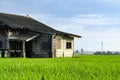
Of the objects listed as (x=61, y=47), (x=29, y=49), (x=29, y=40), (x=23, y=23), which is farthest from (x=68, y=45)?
(x=23, y=23)

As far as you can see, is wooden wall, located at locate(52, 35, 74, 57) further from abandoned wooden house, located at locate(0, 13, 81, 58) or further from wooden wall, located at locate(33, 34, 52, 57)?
wooden wall, located at locate(33, 34, 52, 57)

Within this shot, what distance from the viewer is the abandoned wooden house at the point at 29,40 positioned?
34722 mm

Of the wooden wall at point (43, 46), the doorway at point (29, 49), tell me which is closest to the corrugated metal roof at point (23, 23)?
the wooden wall at point (43, 46)

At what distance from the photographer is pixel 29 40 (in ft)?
122

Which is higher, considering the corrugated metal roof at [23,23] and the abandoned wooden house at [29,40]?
the corrugated metal roof at [23,23]

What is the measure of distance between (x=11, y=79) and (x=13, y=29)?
28.8 m

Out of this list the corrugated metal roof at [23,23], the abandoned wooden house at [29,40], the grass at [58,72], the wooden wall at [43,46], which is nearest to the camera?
the grass at [58,72]

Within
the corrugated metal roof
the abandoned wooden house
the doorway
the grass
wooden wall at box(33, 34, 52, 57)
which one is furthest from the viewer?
the doorway

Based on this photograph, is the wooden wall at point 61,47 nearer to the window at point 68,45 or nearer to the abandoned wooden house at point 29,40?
the abandoned wooden house at point 29,40

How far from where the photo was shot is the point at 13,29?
35594 millimetres

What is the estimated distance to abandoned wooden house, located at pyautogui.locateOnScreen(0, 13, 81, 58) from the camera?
114 feet

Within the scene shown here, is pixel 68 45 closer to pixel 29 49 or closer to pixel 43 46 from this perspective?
pixel 43 46

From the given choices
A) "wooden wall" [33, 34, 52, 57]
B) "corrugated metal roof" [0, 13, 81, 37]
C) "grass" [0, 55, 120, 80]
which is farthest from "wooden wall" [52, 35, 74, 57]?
"grass" [0, 55, 120, 80]

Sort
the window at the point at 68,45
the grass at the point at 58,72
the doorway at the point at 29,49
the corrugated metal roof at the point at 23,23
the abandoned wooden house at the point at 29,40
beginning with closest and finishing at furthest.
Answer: the grass at the point at 58,72, the abandoned wooden house at the point at 29,40, the corrugated metal roof at the point at 23,23, the doorway at the point at 29,49, the window at the point at 68,45
